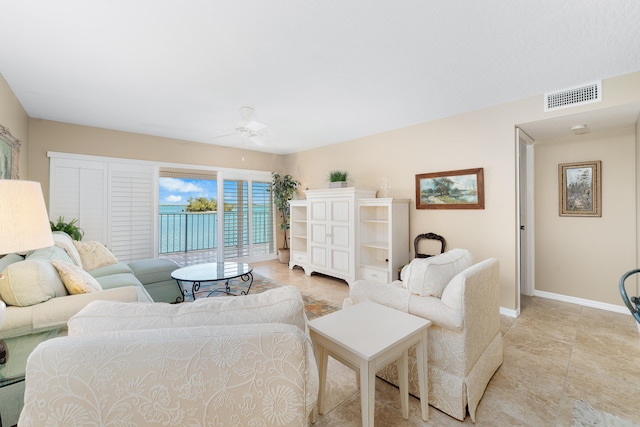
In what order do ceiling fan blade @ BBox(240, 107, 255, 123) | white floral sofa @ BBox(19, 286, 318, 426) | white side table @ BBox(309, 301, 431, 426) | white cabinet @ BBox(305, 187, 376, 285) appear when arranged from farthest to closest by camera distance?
white cabinet @ BBox(305, 187, 376, 285)
ceiling fan blade @ BBox(240, 107, 255, 123)
white side table @ BBox(309, 301, 431, 426)
white floral sofa @ BBox(19, 286, 318, 426)

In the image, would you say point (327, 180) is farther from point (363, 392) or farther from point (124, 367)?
point (124, 367)

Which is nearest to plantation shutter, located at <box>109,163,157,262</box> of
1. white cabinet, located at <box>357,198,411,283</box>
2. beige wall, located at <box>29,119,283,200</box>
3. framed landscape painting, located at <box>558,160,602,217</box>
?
beige wall, located at <box>29,119,283,200</box>

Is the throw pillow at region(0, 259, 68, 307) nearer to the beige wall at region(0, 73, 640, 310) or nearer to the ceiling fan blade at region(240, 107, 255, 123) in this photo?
the beige wall at region(0, 73, 640, 310)

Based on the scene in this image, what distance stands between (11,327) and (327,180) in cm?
469

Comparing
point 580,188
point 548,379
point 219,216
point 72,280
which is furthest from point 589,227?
point 219,216

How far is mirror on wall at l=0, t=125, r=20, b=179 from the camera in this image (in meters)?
2.73

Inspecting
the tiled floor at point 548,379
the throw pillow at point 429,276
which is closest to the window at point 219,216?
the tiled floor at point 548,379

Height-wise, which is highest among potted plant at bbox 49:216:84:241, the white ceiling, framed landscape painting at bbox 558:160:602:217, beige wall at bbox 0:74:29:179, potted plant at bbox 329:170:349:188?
the white ceiling

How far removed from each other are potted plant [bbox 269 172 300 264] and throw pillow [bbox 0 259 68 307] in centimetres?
437

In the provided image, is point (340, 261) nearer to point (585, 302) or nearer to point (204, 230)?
point (585, 302)

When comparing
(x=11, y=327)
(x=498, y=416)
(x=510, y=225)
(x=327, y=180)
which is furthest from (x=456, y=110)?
(x=11, y=327)

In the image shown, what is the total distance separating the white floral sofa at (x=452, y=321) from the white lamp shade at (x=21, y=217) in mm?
1869

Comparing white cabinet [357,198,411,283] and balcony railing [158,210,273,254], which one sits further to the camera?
balcony railing [158,210,273,254]

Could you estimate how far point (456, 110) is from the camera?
139 inches
